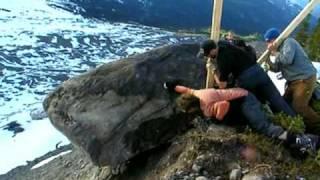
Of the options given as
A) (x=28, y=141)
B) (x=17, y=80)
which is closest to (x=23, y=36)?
(x=17, y=80)

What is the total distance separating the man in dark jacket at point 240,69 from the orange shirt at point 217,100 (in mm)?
253

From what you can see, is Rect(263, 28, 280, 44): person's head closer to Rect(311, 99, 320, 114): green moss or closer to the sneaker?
Rect(311, 99, 320, 114): green moss

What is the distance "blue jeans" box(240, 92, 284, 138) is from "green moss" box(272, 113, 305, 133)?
0.82ft

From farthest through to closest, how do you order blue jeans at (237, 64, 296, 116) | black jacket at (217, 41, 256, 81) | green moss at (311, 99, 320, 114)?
green moss at (311, 99, 320, 114) < blue jeans at (237, 64, 296, 116) < black jacket at (217, 41, 256, 81)

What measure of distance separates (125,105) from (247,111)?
3.14 meters

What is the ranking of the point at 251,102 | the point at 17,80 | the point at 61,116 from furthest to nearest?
the point at 17,80, the point at 61,116, the point at 251,102

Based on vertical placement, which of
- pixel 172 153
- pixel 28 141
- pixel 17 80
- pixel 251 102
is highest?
pixel 251 102

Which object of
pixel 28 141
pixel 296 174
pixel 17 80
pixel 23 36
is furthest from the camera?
pixel 23 36

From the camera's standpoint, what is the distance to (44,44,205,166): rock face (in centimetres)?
1254

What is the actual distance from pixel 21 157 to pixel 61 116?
129 feet

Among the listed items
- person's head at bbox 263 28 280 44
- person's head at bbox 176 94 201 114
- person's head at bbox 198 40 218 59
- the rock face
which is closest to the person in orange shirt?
person's head at bbox 176 94 201 114

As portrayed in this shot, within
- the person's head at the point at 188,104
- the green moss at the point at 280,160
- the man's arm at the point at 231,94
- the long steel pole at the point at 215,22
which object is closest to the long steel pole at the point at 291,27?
the long steel pole at the point at 215,22

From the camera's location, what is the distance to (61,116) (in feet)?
45.7

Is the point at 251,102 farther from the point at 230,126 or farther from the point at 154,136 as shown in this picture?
the point at 154,136
